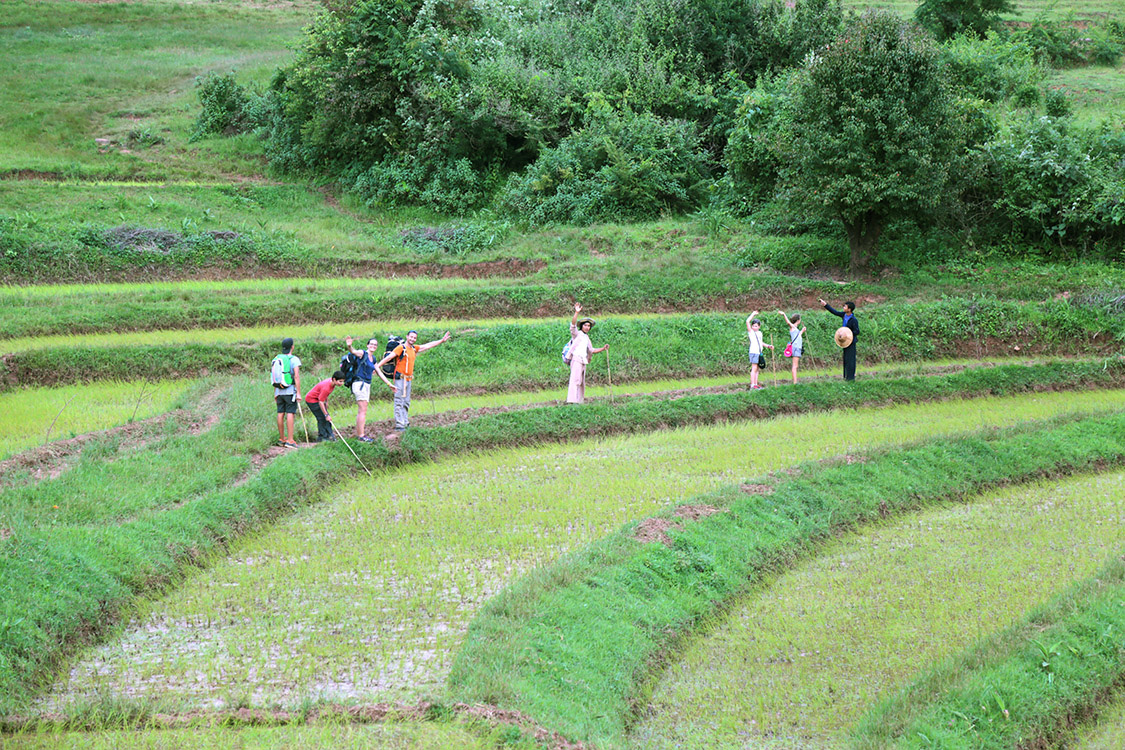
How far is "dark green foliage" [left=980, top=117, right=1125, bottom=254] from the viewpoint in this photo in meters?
27.5

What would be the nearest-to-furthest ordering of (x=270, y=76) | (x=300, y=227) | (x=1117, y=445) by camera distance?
1. (x=1117, y=445)
2. (x=300, y=227)
3. (x=270, y=76)

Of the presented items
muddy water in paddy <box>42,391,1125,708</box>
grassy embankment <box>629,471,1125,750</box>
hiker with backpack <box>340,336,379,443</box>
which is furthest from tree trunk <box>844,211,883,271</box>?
hiker with backpack <box>340,336,379,443</box>

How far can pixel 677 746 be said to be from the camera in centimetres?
825

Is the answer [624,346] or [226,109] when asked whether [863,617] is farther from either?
[226,109]

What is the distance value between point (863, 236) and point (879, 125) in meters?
3.82

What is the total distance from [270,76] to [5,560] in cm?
3706

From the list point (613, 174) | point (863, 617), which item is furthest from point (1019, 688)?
point (613, 174)

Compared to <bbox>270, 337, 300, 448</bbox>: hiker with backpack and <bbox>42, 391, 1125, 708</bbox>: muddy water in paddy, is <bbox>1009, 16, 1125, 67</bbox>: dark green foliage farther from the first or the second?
<bbox>270, 337, 300, 448</bbox>: hiker with backpack

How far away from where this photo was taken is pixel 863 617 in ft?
34.2

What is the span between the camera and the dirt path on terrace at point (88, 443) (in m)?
13.6

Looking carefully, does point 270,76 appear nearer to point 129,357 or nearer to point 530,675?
point 129,357

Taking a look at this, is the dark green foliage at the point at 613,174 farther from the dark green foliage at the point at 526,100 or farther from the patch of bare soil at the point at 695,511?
the patch of bare soil at the point at 695,511

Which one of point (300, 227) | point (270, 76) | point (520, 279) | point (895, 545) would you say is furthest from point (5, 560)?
point (270, 76)

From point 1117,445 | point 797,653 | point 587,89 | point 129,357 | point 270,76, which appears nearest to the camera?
point 797,653
